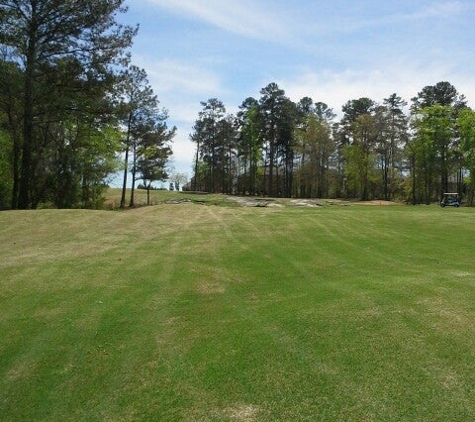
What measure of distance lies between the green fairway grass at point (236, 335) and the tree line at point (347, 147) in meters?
37.3

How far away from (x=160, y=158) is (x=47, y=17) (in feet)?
72.7

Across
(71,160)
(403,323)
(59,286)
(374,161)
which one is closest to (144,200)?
(71,160)

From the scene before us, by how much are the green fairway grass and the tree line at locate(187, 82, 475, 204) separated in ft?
122

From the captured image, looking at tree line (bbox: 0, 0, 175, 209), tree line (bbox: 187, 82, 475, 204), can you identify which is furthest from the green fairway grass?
tree line (bbox: 187, 82, 475, 204)

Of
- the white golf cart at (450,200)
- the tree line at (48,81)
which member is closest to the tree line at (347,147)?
the white golf cart at (450,200)

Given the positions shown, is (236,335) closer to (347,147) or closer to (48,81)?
(48,81)

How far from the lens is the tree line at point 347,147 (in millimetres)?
44188

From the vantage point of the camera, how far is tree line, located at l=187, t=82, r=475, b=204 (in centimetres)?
4419

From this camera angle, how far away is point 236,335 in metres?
5.68

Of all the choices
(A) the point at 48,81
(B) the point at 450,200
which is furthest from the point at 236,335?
(B) the point at 450,200

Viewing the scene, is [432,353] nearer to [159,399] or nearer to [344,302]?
[344,302]

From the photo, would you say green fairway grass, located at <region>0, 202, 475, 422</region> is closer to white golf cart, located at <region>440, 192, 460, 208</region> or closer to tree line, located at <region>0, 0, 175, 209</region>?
tree line, located at <region>0, 0, 175, 209</region>

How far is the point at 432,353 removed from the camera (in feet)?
16.2

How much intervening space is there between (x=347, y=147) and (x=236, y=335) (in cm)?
5257
